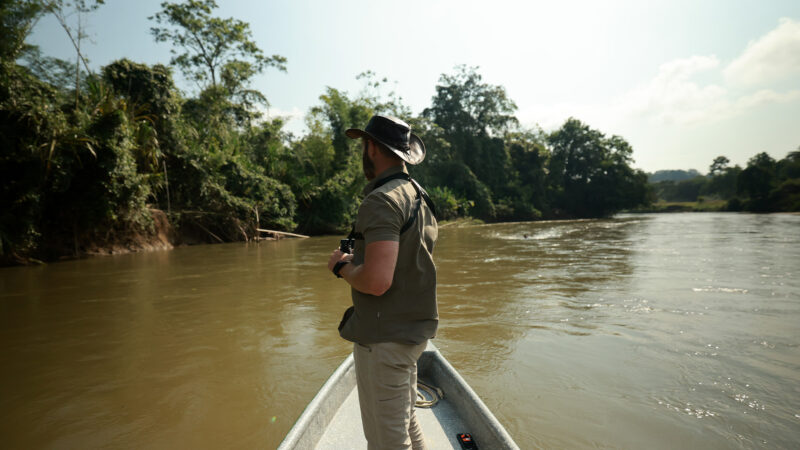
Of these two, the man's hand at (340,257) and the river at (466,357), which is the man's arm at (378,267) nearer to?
the man's hand at (340,257)

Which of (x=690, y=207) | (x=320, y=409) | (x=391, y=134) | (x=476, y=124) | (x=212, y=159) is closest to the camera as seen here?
(x=391, y=134)

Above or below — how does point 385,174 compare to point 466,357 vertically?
above

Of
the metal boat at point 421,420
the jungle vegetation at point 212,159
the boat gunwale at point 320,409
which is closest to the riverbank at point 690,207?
the jungle vegetation at point 212,159

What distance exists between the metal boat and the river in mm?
484

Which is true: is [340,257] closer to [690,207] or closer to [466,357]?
[466,357]

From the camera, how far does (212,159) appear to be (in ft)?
53.7

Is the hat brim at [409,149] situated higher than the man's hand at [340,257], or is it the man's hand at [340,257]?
the hat brim at [409,149]

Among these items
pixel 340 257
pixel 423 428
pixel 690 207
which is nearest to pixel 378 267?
pixel 340 257

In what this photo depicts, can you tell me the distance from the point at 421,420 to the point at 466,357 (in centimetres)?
158

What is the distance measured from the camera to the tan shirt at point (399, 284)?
1293 millimetres

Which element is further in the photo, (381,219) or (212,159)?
(212,159)

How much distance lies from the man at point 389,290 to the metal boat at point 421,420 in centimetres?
65

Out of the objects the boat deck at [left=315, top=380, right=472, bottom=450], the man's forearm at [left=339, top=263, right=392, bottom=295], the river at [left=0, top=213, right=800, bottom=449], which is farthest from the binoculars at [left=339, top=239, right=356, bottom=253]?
the river at [left=0, top=213, right=800, bottom=449]

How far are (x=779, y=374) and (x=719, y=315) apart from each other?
A: 1.83 m
